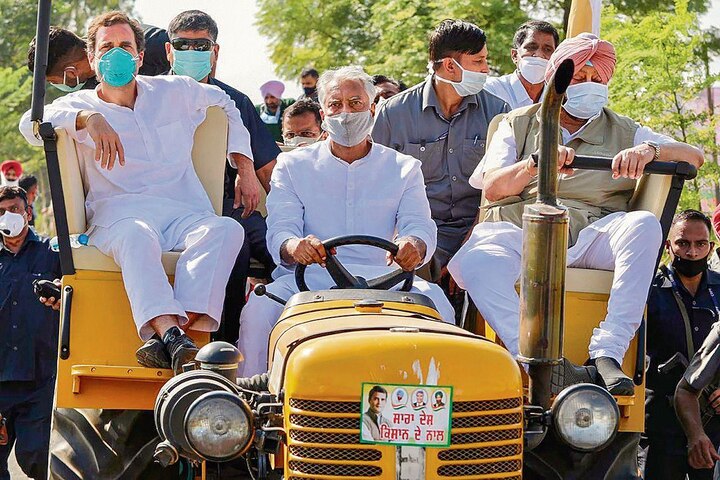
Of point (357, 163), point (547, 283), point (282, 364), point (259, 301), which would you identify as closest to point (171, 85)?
point (357, 163)

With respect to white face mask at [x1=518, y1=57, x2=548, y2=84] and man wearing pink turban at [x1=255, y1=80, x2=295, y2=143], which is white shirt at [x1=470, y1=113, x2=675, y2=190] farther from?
man wearing pink turban at [x1=255, y1=80, x2=295, y2=143]

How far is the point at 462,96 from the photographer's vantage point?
23.8 ft

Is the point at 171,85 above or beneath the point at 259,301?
above

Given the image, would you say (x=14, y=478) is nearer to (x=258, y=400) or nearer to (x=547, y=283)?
(x=258, y=400)

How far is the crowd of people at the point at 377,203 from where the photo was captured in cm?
543

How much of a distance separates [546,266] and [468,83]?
10.2ft

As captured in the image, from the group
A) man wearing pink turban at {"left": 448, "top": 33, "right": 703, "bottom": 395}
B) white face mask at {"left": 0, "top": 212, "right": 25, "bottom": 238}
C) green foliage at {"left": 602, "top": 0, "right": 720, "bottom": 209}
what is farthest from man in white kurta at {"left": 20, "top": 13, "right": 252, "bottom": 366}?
green foliage at {"left": 602, "top": 0, "right": 720, "bottom": 209}

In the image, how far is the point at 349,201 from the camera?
5.97m

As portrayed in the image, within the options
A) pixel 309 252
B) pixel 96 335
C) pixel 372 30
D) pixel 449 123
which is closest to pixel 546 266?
pixel 309 252

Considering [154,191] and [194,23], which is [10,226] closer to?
[194,23]

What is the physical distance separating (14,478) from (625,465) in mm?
5113

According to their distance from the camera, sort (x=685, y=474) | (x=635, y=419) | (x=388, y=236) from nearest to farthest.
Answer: (x=635, y=419) < (x=388, y=236) < (x=685, y=474)

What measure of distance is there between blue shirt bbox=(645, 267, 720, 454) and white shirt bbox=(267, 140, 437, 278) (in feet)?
5.29

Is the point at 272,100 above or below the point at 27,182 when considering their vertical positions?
above
